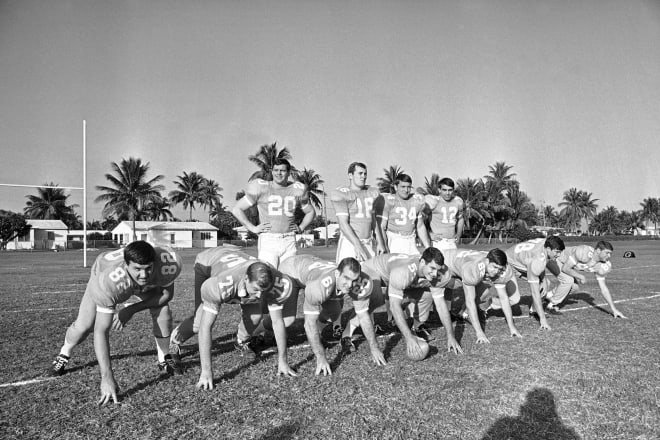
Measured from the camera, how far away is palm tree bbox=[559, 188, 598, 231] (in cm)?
9562

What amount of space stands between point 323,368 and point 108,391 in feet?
6.35

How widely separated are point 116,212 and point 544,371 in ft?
180

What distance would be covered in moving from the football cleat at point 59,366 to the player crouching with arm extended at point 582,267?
7.56 meters

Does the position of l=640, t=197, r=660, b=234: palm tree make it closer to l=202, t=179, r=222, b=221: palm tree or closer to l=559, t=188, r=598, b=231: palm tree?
l=559, t=188, r=598, b=231: palm tree

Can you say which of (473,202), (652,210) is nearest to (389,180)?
(473,202)

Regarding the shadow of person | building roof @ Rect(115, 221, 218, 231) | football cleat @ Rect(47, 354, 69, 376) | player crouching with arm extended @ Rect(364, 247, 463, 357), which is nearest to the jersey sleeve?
player crouching with arm extended @ Rect(364, 247, 463, 357)

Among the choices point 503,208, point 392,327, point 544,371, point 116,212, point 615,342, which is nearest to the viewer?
point 544,371

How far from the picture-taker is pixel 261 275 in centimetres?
423

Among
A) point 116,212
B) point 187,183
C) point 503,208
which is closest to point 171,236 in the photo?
point 116,212

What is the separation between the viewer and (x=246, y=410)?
12.1 ft

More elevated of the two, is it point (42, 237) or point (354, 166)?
point (42, 237)

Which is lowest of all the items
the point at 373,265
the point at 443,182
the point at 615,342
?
the point at 615,342

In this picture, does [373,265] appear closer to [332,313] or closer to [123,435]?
[332,313]

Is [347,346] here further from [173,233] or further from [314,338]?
[173,233]
